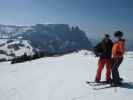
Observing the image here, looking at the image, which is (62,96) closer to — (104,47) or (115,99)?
(115,99)

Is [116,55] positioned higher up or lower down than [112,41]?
lower down

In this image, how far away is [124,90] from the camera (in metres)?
8.60

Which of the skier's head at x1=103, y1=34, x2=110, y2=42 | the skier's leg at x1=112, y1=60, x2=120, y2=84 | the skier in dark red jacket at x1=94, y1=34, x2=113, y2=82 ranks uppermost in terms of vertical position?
the skier's head at x1=103, y1=34, x2=110, y2=42

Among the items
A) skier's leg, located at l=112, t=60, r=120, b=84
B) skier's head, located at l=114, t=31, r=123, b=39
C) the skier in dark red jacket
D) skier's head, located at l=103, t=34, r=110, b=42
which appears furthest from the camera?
the skier in dark red jacket

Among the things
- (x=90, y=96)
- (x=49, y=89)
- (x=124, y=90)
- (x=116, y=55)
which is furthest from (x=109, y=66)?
(x=49, y=89)

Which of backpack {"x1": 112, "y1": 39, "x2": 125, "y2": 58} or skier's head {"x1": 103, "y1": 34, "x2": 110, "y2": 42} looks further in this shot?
skier's head {"x1": 103, "y1": 34, "x2": 110, "y2": 42}

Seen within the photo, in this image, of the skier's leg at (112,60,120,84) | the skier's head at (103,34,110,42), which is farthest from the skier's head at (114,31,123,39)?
the skier's leg at (112,60,120,84)

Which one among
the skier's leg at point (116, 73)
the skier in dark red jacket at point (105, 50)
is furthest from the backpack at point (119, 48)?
the skier in dark red jacket at point (105, 50)

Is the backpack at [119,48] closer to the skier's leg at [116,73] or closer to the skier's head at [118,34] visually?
the skier's head at [118,34]

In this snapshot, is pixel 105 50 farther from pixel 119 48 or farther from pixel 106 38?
pixel 119 48

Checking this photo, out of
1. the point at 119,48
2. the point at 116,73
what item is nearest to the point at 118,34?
the point at 119,48

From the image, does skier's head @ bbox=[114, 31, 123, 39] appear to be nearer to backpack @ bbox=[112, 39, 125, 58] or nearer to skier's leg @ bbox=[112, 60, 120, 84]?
backpack @ bbox=[112, 39, 125, 58]

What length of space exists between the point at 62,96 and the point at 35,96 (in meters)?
1.40

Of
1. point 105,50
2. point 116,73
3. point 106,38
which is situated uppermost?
point 106,38
